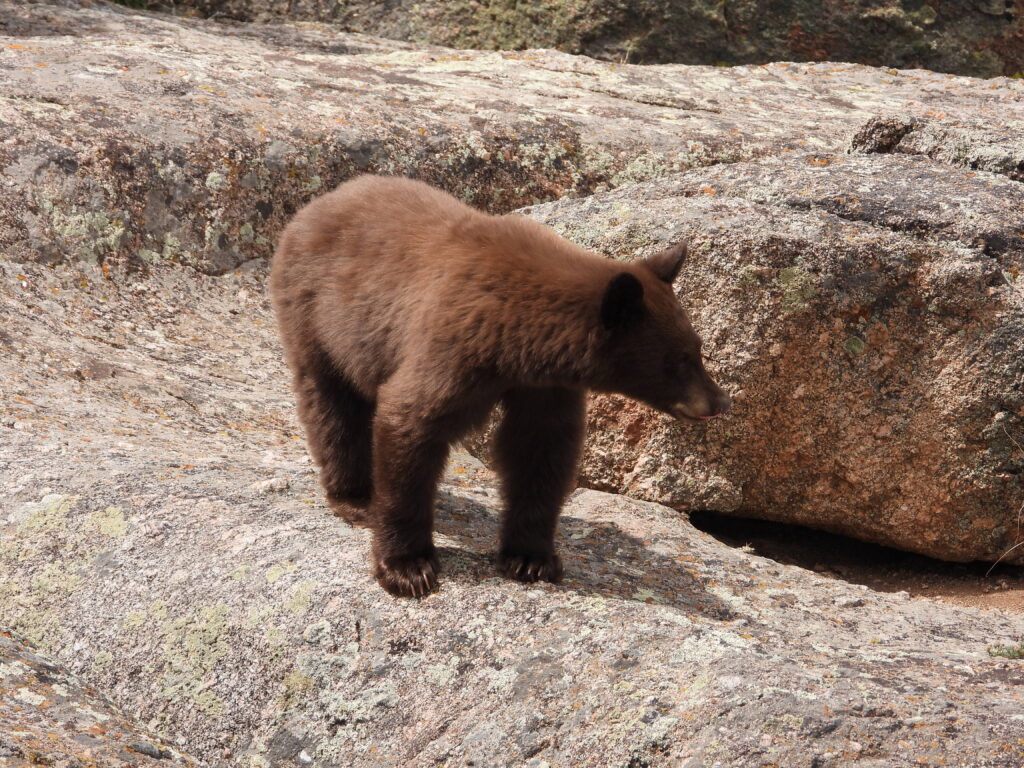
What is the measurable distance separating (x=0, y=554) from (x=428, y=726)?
7.87ft

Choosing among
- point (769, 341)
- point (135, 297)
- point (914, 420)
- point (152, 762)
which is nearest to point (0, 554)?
point (152, 762)

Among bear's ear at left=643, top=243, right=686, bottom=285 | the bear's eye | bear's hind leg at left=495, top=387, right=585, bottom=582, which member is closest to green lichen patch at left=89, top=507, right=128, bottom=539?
bear's hind leg at left=495, top=387, right=585, bottom=582

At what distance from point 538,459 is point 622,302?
3.37ft

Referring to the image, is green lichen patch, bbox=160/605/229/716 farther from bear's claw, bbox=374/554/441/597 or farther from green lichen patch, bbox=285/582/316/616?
bear's claw, bbox=374/554/441/597

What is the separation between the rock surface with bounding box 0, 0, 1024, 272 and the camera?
8289mm

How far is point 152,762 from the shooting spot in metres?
4.16

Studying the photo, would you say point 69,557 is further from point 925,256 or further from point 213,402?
point 925,256

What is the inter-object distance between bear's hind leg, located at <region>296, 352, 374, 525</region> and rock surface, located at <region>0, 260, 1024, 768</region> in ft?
0.65

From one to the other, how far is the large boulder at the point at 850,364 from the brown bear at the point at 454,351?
1673mm

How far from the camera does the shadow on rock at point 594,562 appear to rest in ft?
17.3

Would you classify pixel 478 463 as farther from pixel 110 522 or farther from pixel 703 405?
pixel 110 522

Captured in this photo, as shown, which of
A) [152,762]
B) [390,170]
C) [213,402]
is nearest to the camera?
[152,762]

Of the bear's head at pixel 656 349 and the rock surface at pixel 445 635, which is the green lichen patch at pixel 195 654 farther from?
the bear's head at pixel 656 349

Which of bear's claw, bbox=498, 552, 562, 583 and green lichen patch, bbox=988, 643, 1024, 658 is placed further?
bear's claw, bbox=498, 552, 562, 583
